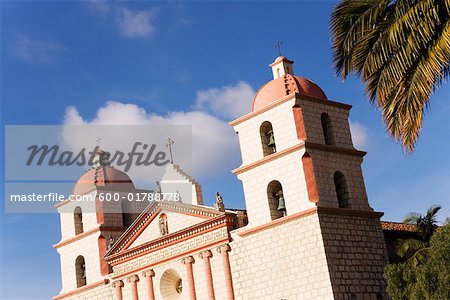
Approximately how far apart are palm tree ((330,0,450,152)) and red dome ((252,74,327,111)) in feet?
30.7

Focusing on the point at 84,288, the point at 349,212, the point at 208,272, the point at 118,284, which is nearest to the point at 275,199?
the point at 349,212

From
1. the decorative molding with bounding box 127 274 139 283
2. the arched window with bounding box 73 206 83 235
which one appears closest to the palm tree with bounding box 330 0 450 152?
the decorative molding with bounding box 127 274 139 283

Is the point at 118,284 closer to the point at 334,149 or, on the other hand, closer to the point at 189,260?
the point at 189,260

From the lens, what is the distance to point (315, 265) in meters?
20.8

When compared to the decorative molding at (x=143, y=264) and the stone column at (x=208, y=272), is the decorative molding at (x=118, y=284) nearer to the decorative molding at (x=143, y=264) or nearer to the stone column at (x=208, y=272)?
the decorative molding at (x=143, y=264)

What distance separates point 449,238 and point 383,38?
25.2ft

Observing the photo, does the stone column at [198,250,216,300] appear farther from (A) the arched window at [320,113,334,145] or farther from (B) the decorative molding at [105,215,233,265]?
(A) the arched window at [320,113,334,145]

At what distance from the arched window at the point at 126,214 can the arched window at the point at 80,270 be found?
2.45 meters

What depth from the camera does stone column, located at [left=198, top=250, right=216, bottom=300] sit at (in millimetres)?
24064

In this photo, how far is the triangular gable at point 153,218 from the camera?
2506cm

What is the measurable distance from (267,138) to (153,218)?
Result: 21.0 feet

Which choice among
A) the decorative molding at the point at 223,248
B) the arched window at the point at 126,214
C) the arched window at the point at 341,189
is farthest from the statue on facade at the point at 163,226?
the arched window at the point at 341,189

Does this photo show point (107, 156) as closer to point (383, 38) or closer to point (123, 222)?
point (123, 222)

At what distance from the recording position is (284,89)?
23.0 m
